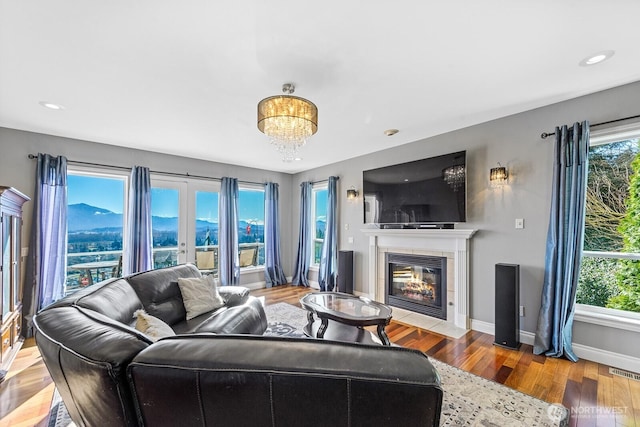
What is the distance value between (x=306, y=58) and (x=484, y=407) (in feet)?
9.26

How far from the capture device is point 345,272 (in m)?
4.82

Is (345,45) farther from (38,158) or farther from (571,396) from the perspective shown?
(38,158)

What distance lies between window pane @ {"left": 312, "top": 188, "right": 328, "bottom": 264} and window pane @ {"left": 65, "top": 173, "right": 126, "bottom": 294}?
3411 millimetres

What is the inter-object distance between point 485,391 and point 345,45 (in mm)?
2782

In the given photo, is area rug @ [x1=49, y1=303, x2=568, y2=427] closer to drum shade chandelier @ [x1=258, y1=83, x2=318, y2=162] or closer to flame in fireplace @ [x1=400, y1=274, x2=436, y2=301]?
flame in fireplace @ [x1=400, y1=274, x2=436, y2=301]

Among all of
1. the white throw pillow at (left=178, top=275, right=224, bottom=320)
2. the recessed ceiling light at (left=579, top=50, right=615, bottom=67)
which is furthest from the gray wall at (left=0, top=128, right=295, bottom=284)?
the recessed ceiling light at (left=579, top=50, right=615, bottom=67)

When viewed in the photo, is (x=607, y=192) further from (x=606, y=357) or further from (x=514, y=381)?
(x=514, y=381)

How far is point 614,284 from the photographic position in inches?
106

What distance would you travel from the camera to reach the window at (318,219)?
19.2 feet

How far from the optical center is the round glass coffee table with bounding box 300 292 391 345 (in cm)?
240

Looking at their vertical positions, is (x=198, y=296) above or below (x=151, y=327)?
below

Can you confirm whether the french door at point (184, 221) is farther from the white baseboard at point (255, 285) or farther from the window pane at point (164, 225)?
the white baseboard at point (255, 285)

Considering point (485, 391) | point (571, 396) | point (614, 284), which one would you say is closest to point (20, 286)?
point (485, 391)

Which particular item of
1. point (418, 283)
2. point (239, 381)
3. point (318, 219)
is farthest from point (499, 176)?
point (318, 219)
